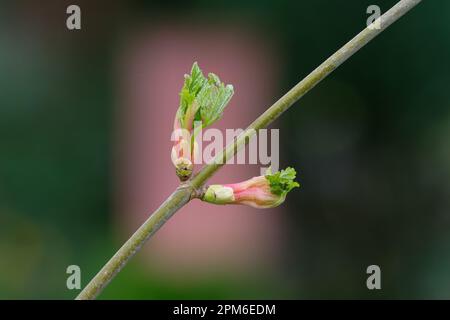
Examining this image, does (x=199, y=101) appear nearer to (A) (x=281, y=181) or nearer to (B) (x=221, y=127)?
(A) (x=281, y=181)

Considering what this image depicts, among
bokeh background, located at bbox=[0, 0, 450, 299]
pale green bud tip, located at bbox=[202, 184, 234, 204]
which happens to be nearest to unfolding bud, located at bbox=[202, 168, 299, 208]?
pale green bud tip, located at bbox=[202, 184, 234, 204]

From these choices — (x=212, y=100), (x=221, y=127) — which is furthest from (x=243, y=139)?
(x=221, y=127)

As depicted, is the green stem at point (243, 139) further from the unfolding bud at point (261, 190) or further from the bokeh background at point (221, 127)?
the bokeh background at point (221, 127)

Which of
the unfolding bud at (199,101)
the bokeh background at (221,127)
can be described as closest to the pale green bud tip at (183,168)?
the unfolding bud at (199,101)

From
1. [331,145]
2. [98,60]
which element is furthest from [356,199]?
[98,60]

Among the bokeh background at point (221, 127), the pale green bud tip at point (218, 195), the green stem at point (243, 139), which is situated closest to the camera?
the green stem at point (243, 139)
